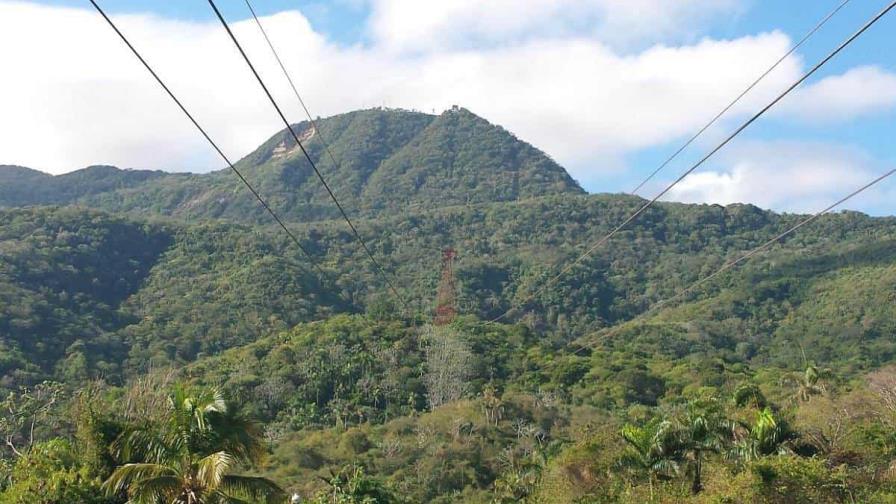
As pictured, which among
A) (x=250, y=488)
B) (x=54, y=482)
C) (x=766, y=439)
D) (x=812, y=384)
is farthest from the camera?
(x=812, y=384)

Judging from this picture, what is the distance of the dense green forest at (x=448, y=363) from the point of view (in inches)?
817

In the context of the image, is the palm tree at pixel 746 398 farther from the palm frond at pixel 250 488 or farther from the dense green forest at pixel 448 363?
the palm frond at pixel 250 488

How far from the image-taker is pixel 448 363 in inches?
3883

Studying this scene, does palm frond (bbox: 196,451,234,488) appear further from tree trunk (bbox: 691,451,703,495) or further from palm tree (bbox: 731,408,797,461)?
palm tree (bbox: 731,408,797,461)

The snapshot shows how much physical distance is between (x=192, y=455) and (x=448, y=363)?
275 ft

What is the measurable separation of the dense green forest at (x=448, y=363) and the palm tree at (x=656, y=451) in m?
0.09

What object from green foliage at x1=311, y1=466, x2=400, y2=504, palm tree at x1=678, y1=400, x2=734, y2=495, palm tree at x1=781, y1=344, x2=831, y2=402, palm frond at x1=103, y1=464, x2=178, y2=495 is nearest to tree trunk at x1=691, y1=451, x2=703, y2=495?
palm tree at x1=678, y1=400, x2=734, y2=495

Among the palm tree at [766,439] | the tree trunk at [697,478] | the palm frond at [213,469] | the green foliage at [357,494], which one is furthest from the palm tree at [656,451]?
the palm frond at [213,469]

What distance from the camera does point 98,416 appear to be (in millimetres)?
17094

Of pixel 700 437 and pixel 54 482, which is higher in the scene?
pixel 54 482

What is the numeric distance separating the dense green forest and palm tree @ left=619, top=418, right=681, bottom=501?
0.30 ft

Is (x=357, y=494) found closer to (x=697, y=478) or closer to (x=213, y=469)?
(x=697, y=478)

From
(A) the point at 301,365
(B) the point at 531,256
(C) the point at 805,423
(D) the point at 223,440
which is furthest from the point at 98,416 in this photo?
(B) the point at 531,256

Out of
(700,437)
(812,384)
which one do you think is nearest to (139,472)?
(700,437)
